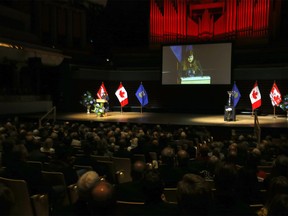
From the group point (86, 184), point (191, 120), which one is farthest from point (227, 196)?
point (191, 120)

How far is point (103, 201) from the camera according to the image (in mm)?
2148

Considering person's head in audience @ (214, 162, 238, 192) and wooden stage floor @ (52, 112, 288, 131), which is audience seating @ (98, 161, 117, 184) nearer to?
person's head in audience @ (214, 162, 238, 192)

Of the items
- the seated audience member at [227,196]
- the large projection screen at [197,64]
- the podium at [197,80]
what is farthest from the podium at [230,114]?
the seated audience member at [227,196]

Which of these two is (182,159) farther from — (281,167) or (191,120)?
(191,120)

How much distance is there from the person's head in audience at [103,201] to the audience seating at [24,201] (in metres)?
1.42

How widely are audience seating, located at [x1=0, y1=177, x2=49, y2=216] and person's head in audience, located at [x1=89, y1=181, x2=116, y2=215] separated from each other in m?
1.42

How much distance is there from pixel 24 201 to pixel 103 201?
5.16 feet

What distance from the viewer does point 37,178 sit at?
372cm

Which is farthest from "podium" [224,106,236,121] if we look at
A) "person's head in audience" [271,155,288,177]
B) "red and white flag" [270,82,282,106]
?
"person's head in audience" [271,155,288,177]

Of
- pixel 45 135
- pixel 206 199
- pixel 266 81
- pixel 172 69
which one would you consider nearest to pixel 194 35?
pixel 172 69

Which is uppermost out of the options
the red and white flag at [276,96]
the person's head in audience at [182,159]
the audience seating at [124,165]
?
the red and white flag at [276,96]

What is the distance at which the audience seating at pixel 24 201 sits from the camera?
11.0 ft

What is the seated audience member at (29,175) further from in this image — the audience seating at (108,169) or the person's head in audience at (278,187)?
the person's head in audience at (278,187)

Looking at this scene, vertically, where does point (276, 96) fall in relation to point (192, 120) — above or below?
above
